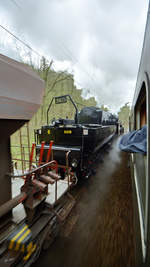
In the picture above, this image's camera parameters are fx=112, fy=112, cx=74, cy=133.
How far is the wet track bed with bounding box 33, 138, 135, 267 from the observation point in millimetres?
1207

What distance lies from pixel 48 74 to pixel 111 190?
21.8 feet

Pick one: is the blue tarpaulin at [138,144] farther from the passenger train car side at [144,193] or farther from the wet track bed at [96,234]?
the wet track bed at [96,234]

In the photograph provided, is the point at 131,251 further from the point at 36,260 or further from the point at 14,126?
the point at 14,126

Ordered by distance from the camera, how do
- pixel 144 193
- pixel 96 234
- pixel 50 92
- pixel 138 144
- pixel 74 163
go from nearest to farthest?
pixel 138 144
pixel 144 193
pixel 96 234
pixel 74 163
pixel 50 92

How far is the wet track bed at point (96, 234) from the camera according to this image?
1.21 meters

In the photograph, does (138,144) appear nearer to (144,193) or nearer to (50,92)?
(144,193)

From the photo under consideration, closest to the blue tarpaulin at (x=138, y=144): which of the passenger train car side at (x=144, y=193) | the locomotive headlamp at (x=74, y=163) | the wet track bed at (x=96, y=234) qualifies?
the passenger train car side at (x=144, y=193)

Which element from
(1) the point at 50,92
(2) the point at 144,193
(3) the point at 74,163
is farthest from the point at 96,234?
(1) the point at 50,92

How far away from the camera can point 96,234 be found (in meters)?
1.51

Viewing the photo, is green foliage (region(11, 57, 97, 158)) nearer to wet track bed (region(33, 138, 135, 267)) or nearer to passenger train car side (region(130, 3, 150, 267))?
wet track bed (region(33, 138, 135, 267))

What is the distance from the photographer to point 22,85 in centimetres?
94

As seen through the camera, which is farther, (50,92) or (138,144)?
(50,92)

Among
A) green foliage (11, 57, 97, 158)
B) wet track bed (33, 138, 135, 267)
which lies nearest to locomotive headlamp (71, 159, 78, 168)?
wet track bed (33, 138, 135, 267)

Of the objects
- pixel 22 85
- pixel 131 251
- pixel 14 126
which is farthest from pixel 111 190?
pixel 22 85
